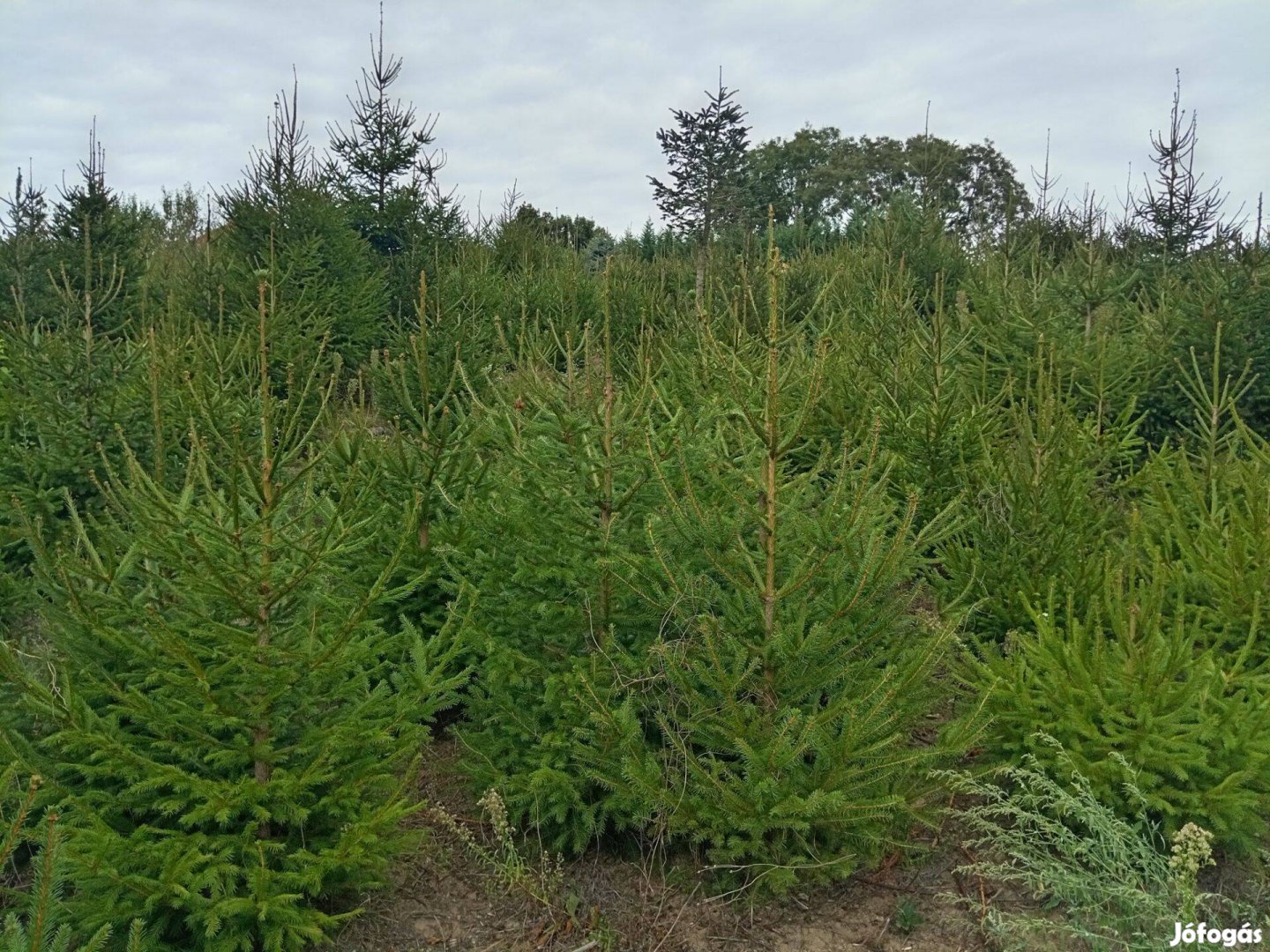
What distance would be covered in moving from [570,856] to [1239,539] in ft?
12.1

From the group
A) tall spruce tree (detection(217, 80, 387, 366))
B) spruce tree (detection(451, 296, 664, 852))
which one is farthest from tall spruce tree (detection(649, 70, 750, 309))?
spruce tree (detection(451, 296, 664, 852))

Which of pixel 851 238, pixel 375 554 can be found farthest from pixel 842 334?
pixel 851 238

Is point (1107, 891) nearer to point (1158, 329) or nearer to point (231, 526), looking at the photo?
point (231, 526)

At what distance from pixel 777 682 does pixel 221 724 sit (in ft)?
6.82

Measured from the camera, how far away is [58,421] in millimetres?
6367

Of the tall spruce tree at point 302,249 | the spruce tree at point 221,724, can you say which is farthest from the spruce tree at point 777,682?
the tall spruce tree at point 302,249

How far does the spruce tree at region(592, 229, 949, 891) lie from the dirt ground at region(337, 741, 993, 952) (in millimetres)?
163

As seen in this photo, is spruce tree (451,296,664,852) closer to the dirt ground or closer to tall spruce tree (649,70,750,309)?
the dirt ground

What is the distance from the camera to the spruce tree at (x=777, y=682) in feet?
10.8

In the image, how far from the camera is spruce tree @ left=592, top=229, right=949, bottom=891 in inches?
129

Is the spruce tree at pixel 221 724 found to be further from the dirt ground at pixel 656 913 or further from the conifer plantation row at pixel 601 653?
the dirt ground at pixel 656 913

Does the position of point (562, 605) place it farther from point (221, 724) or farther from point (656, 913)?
point (221, 724)

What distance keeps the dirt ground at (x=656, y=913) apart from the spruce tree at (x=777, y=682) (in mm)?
163

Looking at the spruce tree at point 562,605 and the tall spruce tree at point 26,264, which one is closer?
the spruce tree at point 562,605
